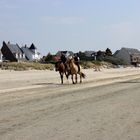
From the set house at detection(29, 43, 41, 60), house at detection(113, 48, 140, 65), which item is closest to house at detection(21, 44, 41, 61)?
house at detection(29, 43, 41, 60)

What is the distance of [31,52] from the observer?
140500mm

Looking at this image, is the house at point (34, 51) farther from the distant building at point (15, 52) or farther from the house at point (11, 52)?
the house at point (11, 52)

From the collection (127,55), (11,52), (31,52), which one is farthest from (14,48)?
(127,55)

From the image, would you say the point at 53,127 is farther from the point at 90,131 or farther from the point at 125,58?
the point at 125,58

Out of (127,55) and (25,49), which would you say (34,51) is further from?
(127,55)

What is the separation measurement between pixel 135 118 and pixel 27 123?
3.02 metres

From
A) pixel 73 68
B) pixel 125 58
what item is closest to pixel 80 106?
pixel 73 68

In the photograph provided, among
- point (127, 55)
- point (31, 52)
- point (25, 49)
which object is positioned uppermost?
point (25, 49)

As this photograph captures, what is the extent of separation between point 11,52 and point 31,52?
17958mm

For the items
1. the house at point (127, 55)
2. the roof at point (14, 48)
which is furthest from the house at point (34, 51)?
the house at point (127, 55)

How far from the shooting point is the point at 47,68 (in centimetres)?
7631

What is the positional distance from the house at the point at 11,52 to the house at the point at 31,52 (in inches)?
230

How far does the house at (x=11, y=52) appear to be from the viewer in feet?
405

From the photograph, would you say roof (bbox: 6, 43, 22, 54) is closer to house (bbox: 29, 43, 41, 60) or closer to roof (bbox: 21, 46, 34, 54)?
roof (bbox: 21, 46, 34, 54)
